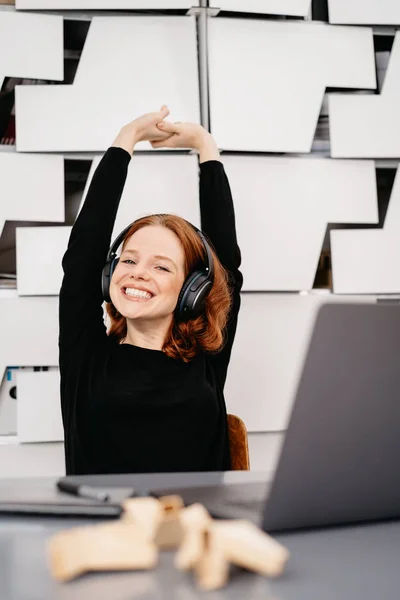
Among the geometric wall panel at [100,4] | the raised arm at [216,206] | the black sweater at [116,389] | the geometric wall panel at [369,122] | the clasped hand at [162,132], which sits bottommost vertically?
the black sweater at [116,389]

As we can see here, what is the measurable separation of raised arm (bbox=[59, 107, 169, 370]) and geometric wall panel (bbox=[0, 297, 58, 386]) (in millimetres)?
541

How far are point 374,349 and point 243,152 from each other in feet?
6.10

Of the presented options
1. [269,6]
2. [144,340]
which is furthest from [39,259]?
[269,6]

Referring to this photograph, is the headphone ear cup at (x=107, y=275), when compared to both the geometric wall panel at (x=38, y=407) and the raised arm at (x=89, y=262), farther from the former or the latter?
the geometric wall panel at (x=38, y=407)

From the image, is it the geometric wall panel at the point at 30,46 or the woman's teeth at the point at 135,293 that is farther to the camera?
the geometric wall panel at the point at 30,46

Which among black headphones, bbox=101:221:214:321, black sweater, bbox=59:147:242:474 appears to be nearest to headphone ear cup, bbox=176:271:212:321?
black headphones, bbox=101:221:214:321

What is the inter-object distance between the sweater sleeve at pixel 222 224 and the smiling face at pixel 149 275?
0.19 m

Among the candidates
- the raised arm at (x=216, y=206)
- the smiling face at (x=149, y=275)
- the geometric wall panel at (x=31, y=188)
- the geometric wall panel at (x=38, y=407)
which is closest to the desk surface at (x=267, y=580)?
the smiling face at (x=149, y=275)

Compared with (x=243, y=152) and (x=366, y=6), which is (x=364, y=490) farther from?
(x=366, y=6)

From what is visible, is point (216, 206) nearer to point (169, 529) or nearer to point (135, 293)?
point (135, 293)

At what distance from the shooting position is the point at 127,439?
146 centimetres

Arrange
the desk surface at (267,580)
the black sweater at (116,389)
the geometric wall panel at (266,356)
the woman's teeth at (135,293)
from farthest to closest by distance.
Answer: the geometric wall panel at (266,356) < the woman's teeth at (135,293) < the black sweater at (116,389) < the desk surface at (267,580)

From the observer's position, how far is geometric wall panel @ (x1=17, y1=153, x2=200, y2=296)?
2164 mm

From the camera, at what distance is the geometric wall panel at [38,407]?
7.03ft
